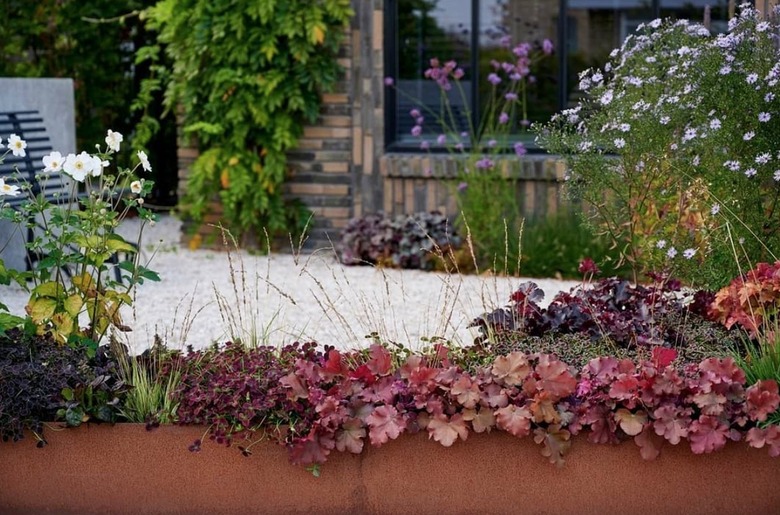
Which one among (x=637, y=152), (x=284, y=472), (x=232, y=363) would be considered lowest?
(x=284, y=472)

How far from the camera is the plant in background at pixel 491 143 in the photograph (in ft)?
24.4

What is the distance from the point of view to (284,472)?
3.40 meters

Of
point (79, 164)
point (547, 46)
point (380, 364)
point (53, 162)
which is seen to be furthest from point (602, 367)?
point (547, 46)

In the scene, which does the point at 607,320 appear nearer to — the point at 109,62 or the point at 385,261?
the point at 385,261

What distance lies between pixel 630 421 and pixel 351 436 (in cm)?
78

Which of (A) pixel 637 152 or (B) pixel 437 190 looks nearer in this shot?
(A) pixel 637 152

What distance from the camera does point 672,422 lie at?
325cm

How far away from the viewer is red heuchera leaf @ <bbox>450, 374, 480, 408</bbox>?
3331 millimetres

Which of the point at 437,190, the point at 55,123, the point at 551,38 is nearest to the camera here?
the point at 55,123

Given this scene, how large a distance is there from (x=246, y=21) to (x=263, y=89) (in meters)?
0.50

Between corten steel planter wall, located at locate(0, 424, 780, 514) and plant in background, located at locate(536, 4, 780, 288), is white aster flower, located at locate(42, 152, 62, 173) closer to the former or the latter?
corten steel planter wall, located at locate(0, 424, 780, 514)

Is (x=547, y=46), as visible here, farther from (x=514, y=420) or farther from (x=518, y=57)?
(x=514, y=420)

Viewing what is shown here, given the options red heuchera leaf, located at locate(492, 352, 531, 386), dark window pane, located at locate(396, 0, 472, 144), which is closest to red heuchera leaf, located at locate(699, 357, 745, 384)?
red heuchera leaf, located at locate(492, 352, 531, 386)

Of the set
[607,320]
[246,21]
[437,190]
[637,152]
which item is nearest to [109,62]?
[246,21]
